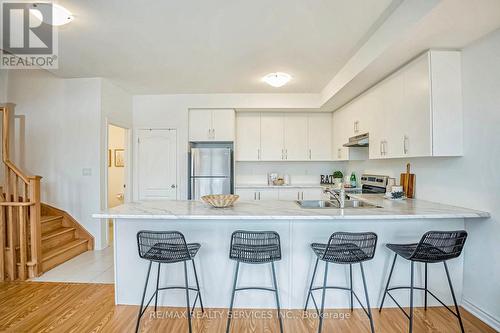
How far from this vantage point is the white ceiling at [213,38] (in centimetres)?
205

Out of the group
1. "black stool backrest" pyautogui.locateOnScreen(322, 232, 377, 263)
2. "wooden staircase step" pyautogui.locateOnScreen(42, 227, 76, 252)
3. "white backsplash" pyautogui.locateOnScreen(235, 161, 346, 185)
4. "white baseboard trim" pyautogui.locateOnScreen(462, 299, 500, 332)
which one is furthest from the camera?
"white backsplash" pyautogui.locateOnScreen(235, 161, 346, 185)

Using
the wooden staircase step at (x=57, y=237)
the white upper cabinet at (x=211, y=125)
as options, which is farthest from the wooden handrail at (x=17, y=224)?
the white upper cabinet at (x=211, y=125)

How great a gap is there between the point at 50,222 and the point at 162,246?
2.74 meters

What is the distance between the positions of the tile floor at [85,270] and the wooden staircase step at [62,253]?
0.07 metres

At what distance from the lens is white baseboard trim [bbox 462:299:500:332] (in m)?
1.97

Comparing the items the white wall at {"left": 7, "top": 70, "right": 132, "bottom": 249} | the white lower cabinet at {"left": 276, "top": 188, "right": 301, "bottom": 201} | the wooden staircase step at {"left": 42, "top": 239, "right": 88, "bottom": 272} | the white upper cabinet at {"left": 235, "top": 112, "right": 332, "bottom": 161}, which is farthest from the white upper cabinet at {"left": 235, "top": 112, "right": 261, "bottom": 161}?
the wooden staircase step at {"left": 42, "top": 239, "right": 88, "bottom": 272}

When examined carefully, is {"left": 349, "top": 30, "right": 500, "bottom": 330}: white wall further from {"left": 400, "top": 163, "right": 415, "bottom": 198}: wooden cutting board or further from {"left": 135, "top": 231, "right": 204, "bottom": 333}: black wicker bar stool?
{"left": 135, "top": 231, "right": 204, "bottom": 333}: black wicker bar stool

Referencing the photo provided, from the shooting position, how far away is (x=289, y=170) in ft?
17.0

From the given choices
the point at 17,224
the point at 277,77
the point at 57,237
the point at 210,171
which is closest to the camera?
the point at 17,224

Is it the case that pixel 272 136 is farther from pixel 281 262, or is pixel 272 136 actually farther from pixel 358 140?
pixel 281 262

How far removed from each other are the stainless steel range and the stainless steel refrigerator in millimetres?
2208

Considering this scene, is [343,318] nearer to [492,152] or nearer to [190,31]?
[492,152]

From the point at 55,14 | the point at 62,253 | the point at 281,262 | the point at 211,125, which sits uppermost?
the point at 55,14

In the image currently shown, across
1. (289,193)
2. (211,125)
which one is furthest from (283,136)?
(211,125)
